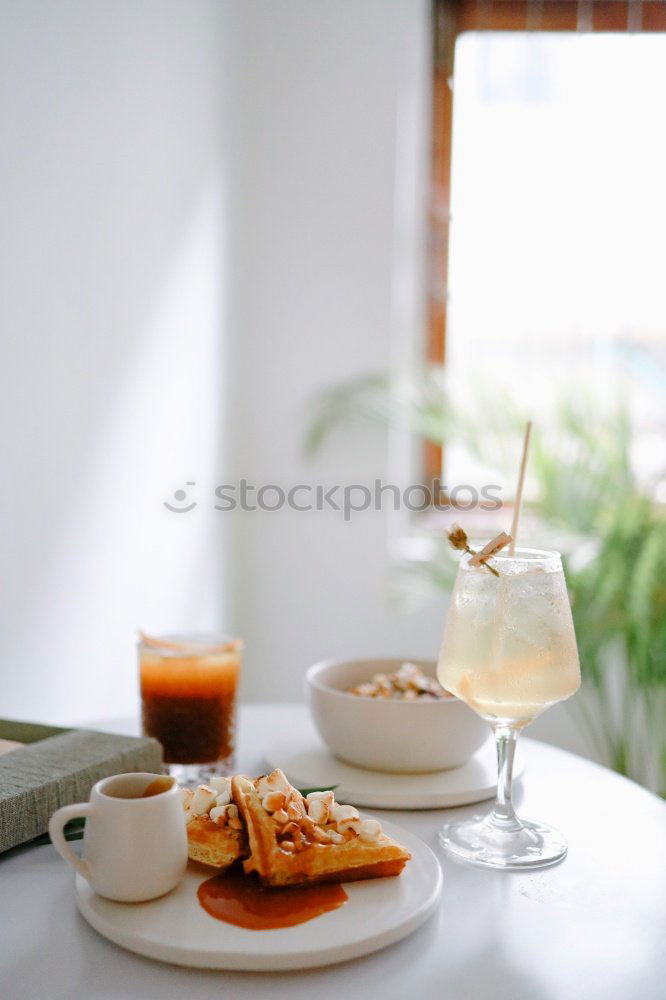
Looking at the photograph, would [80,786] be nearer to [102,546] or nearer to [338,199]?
[102,546]

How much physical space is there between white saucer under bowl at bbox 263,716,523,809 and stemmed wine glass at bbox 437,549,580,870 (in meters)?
0.08

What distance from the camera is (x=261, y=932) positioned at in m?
0.70

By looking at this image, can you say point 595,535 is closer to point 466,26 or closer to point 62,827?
point 466,26

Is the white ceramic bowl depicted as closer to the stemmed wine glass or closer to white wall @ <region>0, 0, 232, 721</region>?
the stemmed wine glass

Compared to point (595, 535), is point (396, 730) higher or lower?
lower

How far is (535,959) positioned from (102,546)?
1.19 meters

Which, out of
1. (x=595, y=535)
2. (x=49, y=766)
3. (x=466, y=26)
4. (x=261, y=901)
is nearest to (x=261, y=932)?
(x=261, y=901)

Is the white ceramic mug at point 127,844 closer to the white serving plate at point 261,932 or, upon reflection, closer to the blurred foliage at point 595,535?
the white serving plate at point 261,932

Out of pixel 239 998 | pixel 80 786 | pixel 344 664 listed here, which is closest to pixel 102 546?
pixel 344 664

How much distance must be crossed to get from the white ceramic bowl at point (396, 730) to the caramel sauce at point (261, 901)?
25 cm

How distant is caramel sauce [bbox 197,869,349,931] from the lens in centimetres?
72

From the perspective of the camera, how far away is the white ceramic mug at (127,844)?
2.41 ft

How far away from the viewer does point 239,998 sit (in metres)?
0.65

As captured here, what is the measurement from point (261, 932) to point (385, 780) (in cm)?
35
